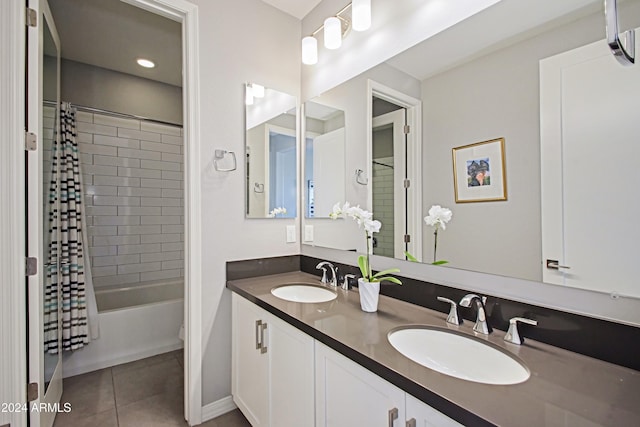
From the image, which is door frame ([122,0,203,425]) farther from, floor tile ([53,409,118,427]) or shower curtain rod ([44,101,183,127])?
shower curtain rod ([44,101,183,127])

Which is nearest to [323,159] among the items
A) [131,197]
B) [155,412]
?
[155,412]

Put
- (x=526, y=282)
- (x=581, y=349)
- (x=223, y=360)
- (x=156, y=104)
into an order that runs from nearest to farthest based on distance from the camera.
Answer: (x=581, y=349)
(x=526, y=282)
(x=223, y=360)
(x=156, y=104)

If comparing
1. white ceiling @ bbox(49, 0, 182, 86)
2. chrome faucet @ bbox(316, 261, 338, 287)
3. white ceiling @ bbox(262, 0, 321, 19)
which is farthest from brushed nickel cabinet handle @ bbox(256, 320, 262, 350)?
white ceiling @ bbox(49, 0, 182, 86)

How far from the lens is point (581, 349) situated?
90 cm

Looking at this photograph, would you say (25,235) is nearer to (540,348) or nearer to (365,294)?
(365,294)

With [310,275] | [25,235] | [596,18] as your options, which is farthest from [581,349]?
[25,235]

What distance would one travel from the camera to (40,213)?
146 cm

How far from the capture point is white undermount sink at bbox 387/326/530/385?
90 cm

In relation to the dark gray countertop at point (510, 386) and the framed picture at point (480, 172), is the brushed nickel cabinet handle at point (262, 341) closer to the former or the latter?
the dark gray countertop at point (510, 386)

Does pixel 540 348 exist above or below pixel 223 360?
above

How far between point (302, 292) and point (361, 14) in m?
1.61

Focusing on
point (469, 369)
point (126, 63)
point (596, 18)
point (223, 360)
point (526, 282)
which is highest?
point (126, 63)

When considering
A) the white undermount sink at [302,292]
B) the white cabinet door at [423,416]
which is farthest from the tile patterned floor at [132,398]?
the white cabinet door at [423,416]

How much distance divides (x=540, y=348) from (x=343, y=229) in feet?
3.74
